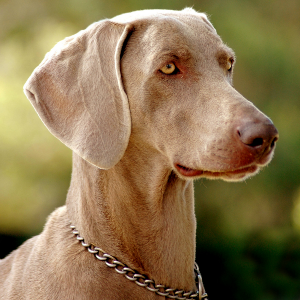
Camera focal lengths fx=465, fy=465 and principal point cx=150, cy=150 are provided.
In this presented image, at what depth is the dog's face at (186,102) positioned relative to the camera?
1991 millimetres

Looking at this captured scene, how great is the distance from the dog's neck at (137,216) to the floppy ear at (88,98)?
0.19 metres

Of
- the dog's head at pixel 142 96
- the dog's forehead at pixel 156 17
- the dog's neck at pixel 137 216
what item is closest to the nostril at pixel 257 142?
the dog's head at pixel 142 96

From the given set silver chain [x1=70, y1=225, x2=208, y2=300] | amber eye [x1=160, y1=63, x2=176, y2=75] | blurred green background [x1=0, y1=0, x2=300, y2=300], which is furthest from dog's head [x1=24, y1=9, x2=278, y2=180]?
blurred green background [x1=0, y1=0, x2=300, y2=300]

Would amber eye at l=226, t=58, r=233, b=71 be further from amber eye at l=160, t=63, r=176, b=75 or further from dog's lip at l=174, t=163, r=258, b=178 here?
dog's lip at l=174, t=163, r=258, b=178

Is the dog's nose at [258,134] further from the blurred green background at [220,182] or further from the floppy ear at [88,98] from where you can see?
the blurred green background at [220,182]

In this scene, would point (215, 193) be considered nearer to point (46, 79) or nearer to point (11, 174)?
point (11, 174)

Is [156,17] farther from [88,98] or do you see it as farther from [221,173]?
[221,173]

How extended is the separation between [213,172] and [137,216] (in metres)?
0.44

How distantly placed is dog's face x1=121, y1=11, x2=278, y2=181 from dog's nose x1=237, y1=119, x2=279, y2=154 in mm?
31

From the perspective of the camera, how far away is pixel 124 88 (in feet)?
7.20

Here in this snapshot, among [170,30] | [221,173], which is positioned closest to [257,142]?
[221,173]

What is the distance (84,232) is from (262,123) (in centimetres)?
99

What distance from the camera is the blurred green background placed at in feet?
19.0

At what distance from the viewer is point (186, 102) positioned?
2.12 metres
